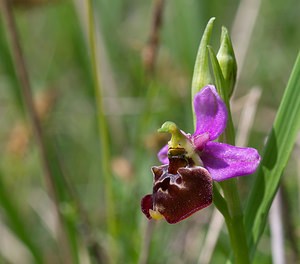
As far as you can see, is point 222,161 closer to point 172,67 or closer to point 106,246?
point 106,246

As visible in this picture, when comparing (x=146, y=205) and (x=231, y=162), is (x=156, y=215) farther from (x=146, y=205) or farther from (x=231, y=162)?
(x=231, y=162)

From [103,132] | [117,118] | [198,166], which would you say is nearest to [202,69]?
[198,166]

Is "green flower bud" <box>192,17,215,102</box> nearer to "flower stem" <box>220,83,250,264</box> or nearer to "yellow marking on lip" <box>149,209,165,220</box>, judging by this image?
"flower stem" <box>220,83,250,264</box>

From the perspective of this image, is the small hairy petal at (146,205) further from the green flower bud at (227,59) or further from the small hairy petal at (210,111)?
the green flower bud at (227,59)

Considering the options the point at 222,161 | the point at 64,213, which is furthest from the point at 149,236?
the point at 222,161

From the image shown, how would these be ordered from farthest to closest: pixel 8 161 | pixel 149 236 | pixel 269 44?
pixel 269 44 < pixel 8 161 < pixel 149 236
